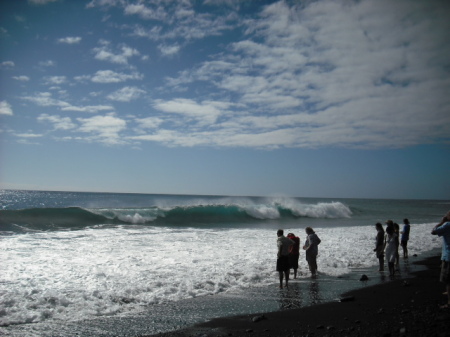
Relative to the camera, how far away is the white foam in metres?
6.82

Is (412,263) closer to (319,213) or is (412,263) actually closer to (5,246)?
(5,246)

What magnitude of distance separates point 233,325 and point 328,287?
12.5ft

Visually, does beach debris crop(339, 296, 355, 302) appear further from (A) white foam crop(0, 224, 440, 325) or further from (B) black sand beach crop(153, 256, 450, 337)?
(A) white foam crop(0, 224, 440, 325)

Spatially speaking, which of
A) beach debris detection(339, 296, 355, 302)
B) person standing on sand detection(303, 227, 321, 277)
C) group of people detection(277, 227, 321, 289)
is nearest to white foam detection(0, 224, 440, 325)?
group of people detection(277, 227, 321, 289)

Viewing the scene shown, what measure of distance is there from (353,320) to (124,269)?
6.78m

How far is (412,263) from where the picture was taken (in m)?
12.1

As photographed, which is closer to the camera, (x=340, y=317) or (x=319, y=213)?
(x=340, y=317)

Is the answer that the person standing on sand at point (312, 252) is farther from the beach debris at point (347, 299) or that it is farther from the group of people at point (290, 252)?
the beach debris at point (347, 299)

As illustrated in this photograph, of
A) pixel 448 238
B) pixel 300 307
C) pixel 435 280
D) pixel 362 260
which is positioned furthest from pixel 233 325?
pixel 362 260

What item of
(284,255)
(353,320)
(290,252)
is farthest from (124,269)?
(353,320)

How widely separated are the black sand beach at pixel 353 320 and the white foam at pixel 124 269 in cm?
217

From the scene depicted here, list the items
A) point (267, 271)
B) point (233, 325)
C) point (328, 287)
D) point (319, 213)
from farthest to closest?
point (319, 213) < point (267, 271) < point (328, 287) < point (233, 325)

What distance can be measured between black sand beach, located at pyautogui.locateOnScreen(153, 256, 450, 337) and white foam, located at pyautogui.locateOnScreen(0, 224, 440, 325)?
217 centimetres


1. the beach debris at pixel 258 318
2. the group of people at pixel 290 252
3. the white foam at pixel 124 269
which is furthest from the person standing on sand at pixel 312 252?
the beach debris at pixel 258 318
